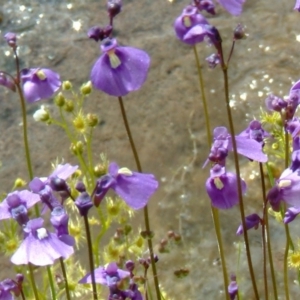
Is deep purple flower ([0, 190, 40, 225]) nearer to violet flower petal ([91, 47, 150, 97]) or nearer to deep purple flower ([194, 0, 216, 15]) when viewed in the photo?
violet flower petal ([91, 47, 150, 97])

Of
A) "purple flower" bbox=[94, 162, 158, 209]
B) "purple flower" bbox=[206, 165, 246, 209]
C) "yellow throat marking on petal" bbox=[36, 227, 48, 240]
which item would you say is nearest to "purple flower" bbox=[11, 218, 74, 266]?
"yellow throat marking on petal" bbox=[36, 227, 48, 240]

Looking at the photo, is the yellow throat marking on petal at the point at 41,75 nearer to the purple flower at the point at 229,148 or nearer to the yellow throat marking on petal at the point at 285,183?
the purple flower at the point at 229,148

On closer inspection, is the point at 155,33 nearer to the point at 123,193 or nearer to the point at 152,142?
the point at 152,142

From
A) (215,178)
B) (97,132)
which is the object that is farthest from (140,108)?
(215,178)

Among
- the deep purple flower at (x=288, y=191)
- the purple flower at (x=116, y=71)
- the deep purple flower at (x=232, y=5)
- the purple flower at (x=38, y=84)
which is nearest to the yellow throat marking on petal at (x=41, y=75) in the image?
the purple flower at (x=38, y=84)

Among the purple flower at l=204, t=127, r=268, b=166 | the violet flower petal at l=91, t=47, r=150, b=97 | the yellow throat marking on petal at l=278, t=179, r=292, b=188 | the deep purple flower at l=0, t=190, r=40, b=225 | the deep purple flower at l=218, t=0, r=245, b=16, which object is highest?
the deep purple flower at l=218, t=0, r=245, b=16

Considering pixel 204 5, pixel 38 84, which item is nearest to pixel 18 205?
pixel 38 84
